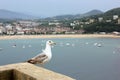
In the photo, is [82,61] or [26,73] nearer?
[26,73]

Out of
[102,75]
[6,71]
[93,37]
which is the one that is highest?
[6,71]

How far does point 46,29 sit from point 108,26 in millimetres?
25991

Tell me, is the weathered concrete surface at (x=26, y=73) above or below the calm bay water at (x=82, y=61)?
above

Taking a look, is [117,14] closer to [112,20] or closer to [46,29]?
[112,20]

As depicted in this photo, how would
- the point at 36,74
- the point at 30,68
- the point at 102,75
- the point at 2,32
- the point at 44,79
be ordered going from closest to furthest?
the point at 44,79, the point at 36,74, the point at 30,68, the point at 102,75, the point at 2,32

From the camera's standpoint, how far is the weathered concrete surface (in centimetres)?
310

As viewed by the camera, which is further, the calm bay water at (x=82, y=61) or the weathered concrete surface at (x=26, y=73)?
the calm bay water at (x=82, y=61)

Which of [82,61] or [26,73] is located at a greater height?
[26,73]

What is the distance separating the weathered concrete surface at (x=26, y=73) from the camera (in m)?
3.10

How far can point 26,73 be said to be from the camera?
3.32 metres

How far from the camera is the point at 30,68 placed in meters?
3.56

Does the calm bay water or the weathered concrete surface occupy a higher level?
the weathered concrete surface

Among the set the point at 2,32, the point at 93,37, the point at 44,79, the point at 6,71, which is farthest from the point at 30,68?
the point at 2,32

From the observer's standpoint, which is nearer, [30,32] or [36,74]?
[36,74]
